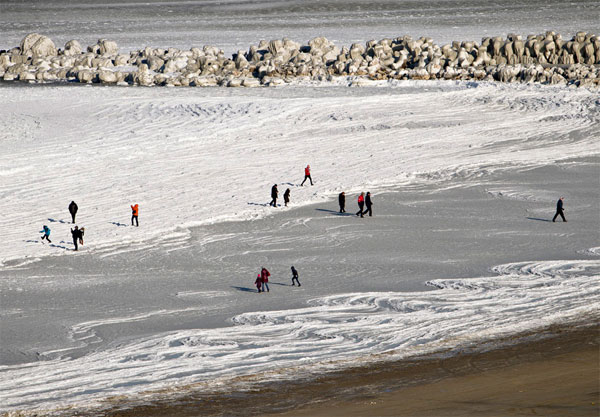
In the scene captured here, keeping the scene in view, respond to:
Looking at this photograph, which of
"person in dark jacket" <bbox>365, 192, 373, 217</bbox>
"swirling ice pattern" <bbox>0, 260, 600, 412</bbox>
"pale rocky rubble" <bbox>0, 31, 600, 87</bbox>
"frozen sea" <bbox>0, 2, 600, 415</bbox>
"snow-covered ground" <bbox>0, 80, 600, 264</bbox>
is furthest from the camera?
"pale rocky rubble" <bbox>0, 31, 600, 87</bbox>

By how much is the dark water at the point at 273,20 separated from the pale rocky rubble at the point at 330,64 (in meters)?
5.44

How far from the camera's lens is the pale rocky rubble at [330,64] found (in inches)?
1793

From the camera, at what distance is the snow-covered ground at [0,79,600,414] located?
1606 centimetres

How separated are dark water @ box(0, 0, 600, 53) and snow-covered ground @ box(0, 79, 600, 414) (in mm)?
20306

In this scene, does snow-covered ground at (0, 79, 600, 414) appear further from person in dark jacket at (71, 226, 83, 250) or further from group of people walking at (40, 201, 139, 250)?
person in dark jacket at (71, 226, 83, 250)

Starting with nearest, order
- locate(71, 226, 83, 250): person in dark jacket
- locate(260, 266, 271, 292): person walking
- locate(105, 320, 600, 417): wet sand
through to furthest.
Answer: locate(105, 320, 600, 417): wet sand < locate(260, 266, 271, 292): person walking < locate(71, 226, 83, 250): person in dark jacket

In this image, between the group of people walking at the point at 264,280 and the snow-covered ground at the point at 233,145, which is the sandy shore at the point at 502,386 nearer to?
the group of people walking at the point at 264,280

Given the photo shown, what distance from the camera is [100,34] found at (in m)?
67.6

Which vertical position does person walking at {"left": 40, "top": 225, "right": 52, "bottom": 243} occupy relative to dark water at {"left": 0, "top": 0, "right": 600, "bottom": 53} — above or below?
below

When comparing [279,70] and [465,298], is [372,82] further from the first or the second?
[465,298]

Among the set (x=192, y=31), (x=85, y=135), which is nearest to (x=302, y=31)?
(x=192, y=31)

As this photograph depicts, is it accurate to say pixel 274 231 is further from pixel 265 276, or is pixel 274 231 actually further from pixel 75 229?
pixel 75 229

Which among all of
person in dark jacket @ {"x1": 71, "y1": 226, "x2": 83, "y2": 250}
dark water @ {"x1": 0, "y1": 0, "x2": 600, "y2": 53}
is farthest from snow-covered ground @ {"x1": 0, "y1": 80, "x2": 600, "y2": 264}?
dark water @ {"x1": 0, "y1": 0, "x2": 600, "y2": 53}

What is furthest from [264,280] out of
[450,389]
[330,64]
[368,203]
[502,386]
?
[330,64]
